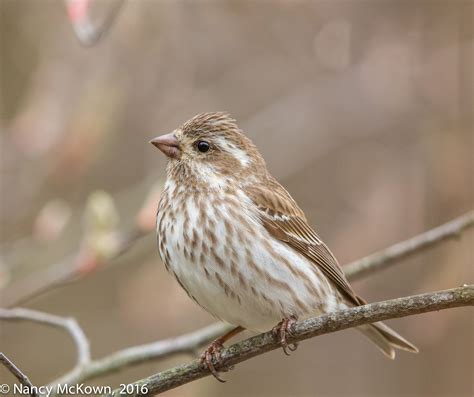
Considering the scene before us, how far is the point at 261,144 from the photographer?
831 centimetres

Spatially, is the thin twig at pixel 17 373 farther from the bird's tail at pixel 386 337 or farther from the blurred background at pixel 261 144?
the bird's tail at pixel 386 337

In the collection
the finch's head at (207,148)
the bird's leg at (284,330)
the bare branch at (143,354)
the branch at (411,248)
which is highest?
the finch's head at (207,148)

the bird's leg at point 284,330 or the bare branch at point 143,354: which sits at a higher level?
the bare branch at point 143,354

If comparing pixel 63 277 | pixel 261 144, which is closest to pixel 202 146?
pixel 63 277

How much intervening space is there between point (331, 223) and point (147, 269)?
7.96 ft

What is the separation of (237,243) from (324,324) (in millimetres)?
1164

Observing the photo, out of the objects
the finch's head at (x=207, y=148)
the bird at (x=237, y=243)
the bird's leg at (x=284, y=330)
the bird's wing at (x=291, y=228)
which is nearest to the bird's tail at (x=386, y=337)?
the bird at (x=237, y=243)

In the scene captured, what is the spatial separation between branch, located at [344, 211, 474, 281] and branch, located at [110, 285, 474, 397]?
137cm

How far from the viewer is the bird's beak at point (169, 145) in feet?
18.9

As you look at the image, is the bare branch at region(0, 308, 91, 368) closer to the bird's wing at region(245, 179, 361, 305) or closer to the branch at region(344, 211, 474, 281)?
the bird's wing at region(245, 179, 361, 305)

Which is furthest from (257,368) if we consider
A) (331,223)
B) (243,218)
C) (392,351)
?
(243,218)

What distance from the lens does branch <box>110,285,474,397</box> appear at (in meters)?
3.93

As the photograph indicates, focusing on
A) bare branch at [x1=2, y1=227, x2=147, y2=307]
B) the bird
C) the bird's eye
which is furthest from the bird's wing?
bare branch at [x1=2, y1=227, x2=147, y2=307]

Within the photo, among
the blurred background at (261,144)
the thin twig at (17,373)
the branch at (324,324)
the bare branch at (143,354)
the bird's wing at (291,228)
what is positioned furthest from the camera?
the blurred background at (261,144)
